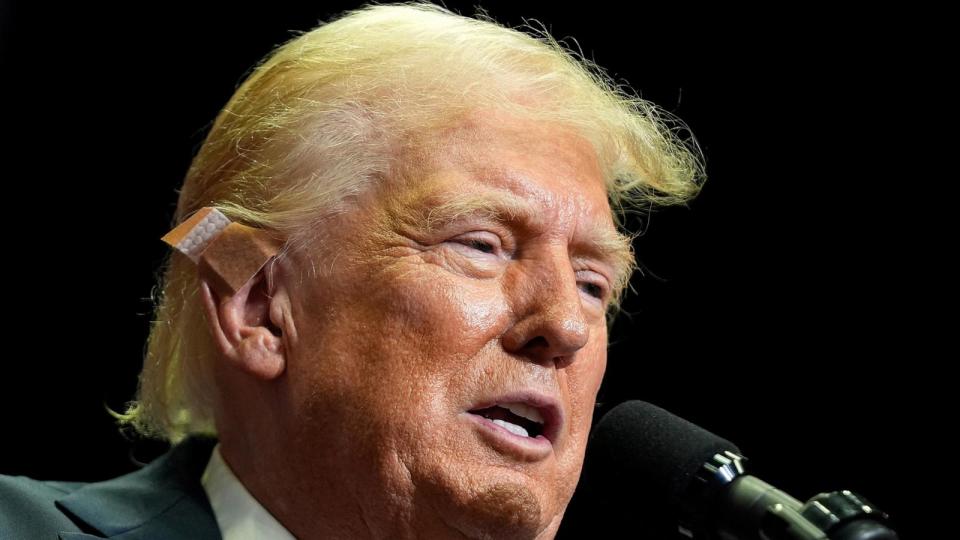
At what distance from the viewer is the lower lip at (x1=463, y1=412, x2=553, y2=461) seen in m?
2.03

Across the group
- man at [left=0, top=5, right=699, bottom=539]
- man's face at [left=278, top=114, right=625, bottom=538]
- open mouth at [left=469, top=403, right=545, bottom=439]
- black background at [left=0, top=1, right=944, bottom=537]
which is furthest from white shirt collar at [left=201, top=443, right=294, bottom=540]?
black background at [left=0, top=1, right=944, bottom=537]

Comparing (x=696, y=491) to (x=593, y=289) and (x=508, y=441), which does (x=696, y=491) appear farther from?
(x=593, y=289)

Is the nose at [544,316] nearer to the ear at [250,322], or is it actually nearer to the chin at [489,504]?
the chin at [489,504]

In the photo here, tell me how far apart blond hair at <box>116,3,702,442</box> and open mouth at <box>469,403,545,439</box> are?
51 centimetres

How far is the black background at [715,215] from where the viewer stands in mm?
3086

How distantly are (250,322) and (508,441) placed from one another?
58 centimetres

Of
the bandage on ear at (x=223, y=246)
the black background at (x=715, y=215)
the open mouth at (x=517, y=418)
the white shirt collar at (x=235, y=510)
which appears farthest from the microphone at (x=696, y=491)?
the black background at (x=715, y=215)

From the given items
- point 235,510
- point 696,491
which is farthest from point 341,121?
point 696,491

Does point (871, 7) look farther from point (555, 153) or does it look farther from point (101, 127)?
point (101, 127)

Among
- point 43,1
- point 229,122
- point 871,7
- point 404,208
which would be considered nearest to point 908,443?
point 871,7

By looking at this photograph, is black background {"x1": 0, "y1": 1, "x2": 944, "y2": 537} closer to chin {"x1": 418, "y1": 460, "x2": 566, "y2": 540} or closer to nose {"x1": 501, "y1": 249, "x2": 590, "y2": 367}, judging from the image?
nose {"x1": 501, "y1": 249, "x2": 590, "y2": 367}

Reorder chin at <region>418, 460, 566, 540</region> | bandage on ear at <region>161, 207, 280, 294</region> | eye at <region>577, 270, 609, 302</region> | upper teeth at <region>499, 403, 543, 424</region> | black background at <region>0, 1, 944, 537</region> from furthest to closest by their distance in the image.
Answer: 1. black background at <region>0, 1, 944, 537</region>
2. eye at <region>577, 270, 609, 302</region>
3. bandage on ear at <region>161, 207, 280, 294</region>
4. upper teeth at <region>499, 403, 543, 424</region>
5. chin at <region>418, 460, 566, 540</region>

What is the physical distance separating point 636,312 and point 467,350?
1.59 meters

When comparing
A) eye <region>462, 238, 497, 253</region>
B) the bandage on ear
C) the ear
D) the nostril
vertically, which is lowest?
the ear
